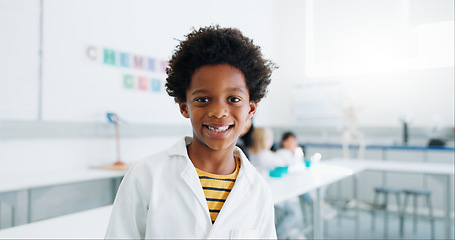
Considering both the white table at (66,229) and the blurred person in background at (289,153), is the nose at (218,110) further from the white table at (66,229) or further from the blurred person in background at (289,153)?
the blurred person in background at (289,153)

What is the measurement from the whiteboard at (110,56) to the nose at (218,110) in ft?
6.87

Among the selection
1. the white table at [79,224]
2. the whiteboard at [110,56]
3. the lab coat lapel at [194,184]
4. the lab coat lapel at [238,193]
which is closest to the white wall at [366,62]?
the whiteboard at [110,56]

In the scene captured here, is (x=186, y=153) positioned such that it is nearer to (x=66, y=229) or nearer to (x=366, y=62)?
(x=66, y=229)

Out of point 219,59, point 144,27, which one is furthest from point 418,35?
point 219,59

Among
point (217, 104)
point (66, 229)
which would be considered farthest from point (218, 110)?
point (66, 229)

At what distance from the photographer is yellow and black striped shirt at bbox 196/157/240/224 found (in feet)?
2.55

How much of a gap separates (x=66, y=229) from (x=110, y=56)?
2.67 metres

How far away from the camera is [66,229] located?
134 centimetres

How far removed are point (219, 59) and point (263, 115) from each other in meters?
5.60

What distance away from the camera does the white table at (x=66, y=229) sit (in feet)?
4.13

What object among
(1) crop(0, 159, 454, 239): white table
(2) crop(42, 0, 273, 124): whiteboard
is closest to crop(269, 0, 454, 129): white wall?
(2) crop(42, 0, 273, 124): whiteboard

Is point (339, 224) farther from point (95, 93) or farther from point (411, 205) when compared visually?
point (95, 93)

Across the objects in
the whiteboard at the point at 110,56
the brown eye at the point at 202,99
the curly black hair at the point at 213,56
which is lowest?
the brown eye at the point at 202,99

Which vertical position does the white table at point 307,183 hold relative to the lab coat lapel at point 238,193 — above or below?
below
